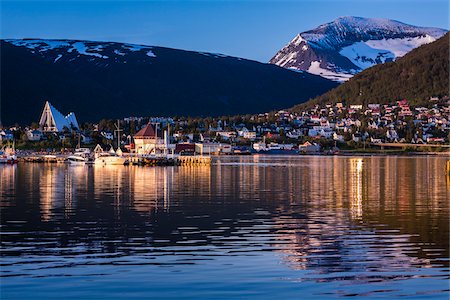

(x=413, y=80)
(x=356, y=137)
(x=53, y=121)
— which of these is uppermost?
(x=413, y=80)

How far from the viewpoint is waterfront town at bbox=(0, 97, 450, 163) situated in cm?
13625

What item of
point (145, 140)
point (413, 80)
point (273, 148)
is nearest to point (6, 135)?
point (145, 140)

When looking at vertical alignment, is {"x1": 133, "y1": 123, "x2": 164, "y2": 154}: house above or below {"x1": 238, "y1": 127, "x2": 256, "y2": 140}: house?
below

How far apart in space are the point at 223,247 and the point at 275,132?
162098 millimetres

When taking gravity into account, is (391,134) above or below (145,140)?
above

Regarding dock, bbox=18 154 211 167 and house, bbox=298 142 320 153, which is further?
house, bbox=298 142 320 153

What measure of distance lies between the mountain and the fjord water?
156732 mm

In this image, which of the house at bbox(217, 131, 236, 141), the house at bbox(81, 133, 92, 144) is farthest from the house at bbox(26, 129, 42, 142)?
the house at bbox(217, 131, 236, 141)

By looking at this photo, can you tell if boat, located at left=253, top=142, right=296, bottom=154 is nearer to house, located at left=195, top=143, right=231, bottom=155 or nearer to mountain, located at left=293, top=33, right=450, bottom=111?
house, located at left=195, top=143, right=231, bottom=155

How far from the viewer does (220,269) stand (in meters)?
14.5

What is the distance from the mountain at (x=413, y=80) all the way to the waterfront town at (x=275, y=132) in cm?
292

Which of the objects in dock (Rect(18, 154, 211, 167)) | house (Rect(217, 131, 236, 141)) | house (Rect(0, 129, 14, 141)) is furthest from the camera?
house (Rect(217, 131, 236, 141))

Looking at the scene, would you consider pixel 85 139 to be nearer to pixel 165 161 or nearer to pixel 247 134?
pixel 247 134

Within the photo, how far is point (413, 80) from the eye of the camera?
189625 millimetres
